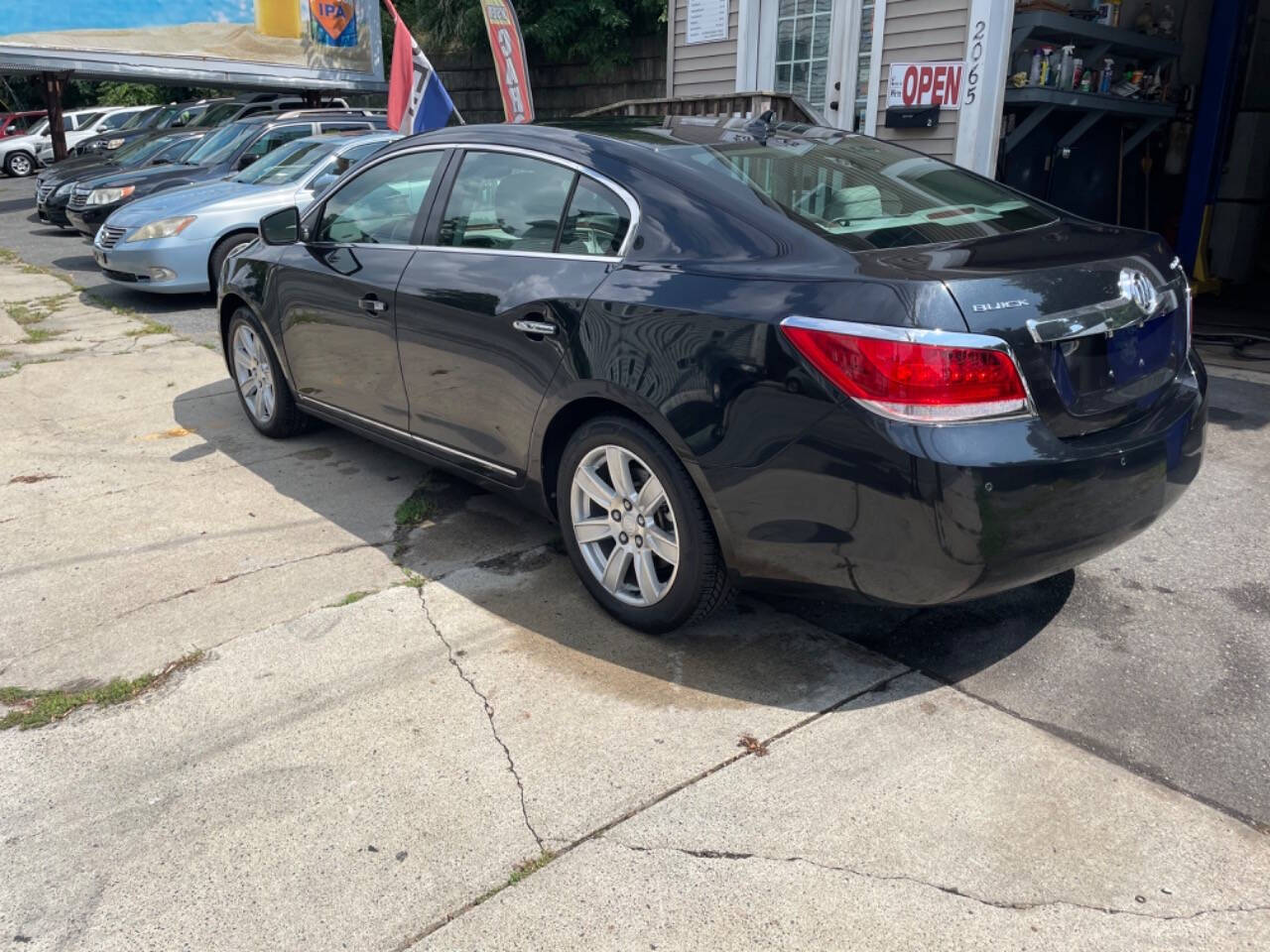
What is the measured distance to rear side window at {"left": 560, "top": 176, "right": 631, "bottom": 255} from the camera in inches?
139

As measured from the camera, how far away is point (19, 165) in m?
26.1

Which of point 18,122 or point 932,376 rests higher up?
point 932,376

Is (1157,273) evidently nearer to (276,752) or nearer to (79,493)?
(276,752)

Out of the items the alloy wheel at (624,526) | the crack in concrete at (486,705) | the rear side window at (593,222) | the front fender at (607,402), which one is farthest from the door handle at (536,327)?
the crack in concrete at (486,705)

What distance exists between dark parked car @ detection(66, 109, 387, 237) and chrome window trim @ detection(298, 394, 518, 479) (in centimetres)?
737

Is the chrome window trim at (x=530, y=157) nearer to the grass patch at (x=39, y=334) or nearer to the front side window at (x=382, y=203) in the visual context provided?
the front side window at (x=382, y=203)

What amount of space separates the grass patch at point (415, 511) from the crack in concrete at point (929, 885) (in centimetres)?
230

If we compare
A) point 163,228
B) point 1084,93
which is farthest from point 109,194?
point 1084,93

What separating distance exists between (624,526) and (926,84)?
6.18 meters

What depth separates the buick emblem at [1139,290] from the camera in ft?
10.1

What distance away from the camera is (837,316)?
2830 mm

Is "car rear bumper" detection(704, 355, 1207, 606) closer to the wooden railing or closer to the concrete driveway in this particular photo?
the concrete driveway

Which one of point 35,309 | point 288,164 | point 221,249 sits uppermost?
point 288,164

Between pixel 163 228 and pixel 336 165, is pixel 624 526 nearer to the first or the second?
pixel 336 165
